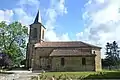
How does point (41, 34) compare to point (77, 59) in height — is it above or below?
above

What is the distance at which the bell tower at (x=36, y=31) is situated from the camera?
58.9 metres

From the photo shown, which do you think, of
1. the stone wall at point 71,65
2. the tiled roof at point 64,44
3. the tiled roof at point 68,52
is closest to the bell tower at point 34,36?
the tiled roof at point 64,44

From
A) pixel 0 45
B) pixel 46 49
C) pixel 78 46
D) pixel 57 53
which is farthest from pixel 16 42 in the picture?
pixel 78 46

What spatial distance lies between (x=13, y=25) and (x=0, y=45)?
6.29 m

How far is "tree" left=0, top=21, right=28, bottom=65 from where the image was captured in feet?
171

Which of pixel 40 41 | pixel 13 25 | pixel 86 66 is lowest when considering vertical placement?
pixel 86 66

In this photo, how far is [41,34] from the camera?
5953 centimetres

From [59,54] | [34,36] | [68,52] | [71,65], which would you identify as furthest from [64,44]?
[34,36]

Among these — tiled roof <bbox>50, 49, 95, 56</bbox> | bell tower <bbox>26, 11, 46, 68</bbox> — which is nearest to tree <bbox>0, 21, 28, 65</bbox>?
bell tower <bbox>26, 11, 46, 68</bbox>

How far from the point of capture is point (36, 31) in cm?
5962

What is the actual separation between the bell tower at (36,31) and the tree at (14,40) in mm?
4036

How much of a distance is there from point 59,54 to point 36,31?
13998 millimetres

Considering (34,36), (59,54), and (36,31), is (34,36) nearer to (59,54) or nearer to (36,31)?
(36,31)

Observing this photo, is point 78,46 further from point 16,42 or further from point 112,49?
point 112,49
